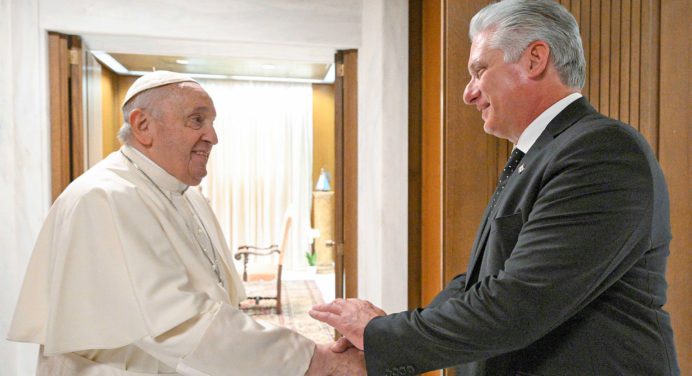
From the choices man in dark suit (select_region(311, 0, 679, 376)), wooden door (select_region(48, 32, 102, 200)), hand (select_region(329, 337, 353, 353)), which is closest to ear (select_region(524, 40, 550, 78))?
man in dark suit (select_region(311, 0, 679, 376))

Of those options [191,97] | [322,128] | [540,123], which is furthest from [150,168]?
[322,128]

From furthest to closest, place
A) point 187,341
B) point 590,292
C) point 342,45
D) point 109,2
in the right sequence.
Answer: point 342,45, point 109,2, point 187,341, point 590,292

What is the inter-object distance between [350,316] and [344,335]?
76 mm

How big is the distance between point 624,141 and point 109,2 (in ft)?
10.4

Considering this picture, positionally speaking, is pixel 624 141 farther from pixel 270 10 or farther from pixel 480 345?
pixel 270 10

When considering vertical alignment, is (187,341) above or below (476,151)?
below

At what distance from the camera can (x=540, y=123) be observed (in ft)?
4.07

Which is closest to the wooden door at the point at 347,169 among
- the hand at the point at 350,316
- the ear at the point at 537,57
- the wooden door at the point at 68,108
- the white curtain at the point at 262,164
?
the wooden door at the point at 68,108

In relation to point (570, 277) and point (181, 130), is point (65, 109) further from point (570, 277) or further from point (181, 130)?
point (570, 277)

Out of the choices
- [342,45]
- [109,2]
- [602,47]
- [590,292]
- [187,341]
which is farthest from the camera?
[342,45]

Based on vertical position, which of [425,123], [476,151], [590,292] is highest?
[425,123]

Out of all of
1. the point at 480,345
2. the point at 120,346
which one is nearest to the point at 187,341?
the point at 120,346

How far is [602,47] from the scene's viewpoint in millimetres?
1708

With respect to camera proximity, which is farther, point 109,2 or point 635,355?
point 109,2
